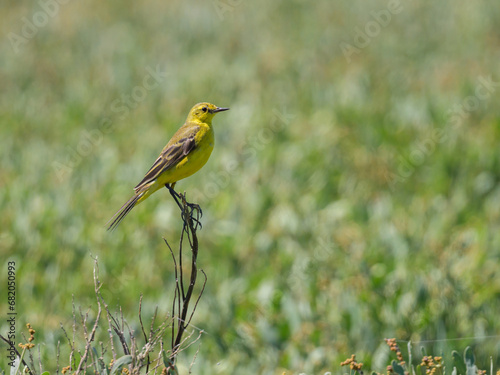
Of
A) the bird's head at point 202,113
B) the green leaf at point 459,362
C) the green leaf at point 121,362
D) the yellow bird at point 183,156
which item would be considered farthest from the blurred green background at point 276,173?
the bird's head at point 202,113

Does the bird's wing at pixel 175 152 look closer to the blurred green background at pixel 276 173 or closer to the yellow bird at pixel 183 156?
the yellow bird at pixel 183 156

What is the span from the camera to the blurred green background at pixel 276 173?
19.5 ft

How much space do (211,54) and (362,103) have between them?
3.26 m

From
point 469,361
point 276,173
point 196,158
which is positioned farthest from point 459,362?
point 276,173

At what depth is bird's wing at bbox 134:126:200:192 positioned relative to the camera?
308cm

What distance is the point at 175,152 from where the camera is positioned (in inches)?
122

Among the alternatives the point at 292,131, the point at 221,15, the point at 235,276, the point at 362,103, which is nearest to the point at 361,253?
the point at 235,276

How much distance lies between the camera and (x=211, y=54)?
12.6 metres

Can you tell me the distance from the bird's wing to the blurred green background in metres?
2.10

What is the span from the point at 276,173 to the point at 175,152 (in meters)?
5.77

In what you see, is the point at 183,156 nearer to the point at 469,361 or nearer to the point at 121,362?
the point at 121,362

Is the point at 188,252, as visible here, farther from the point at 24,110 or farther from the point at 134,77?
the point at 134,77

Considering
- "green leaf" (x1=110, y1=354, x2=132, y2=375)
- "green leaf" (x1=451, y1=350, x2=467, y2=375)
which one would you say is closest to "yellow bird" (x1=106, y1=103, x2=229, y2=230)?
"green leaf" (x1=110, y1=354, x2=132, y2=375)

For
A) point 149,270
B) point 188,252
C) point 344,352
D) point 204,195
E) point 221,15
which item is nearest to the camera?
point 344,352
